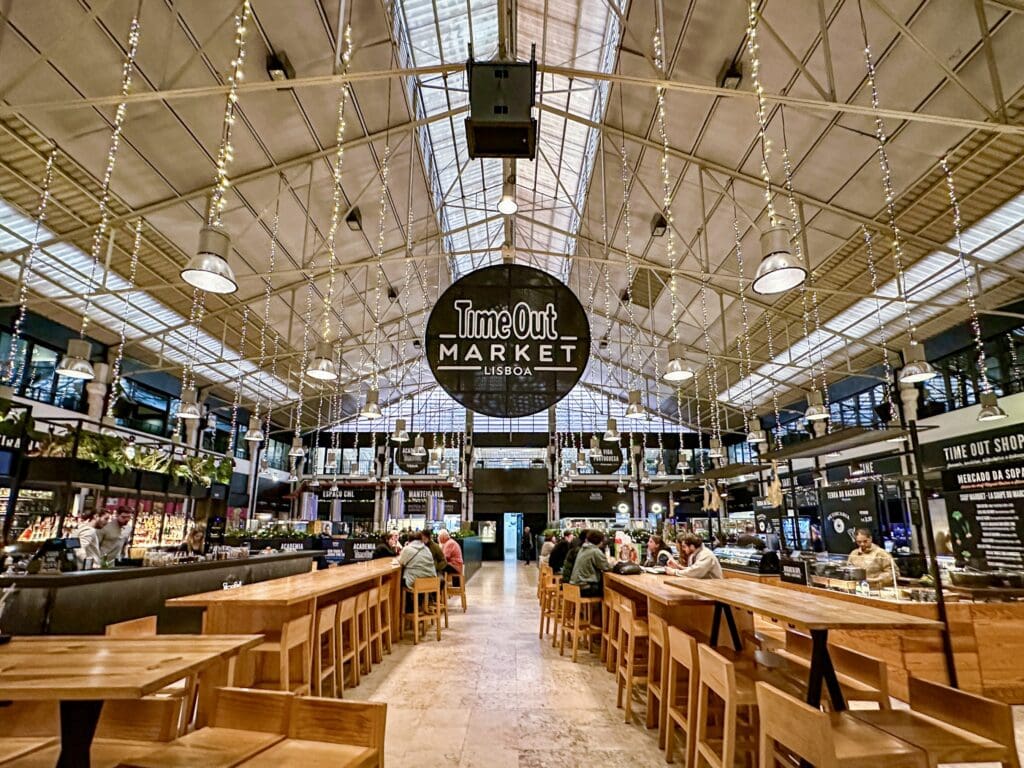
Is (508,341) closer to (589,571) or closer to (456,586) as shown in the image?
(589,571)

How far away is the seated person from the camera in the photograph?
595 centimetres

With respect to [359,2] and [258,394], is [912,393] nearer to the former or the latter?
[359,2]

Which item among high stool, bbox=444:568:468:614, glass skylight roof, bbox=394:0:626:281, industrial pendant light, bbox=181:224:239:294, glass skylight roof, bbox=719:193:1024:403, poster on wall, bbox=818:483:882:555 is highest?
glass skylight roof, bbox=394:0:626:281

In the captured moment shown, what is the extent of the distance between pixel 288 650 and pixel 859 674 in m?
3.40

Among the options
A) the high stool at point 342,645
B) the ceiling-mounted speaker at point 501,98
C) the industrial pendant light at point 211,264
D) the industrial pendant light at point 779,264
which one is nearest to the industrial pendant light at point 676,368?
the industrial pendant light at point 779,264

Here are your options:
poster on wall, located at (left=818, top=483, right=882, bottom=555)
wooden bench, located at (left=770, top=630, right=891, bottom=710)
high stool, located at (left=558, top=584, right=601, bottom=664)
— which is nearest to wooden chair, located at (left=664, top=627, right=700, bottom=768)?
wooden bench, located at (left=770, top=630, right=891, bottom=710)

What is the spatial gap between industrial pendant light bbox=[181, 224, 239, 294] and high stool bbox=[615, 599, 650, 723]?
12.0ft

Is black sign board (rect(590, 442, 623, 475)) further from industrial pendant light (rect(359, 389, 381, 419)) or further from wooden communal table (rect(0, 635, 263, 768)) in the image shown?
wooden communal table (rect(0, 635, 263, 768))

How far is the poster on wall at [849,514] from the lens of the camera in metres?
9.77

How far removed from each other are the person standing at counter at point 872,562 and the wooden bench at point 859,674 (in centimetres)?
321

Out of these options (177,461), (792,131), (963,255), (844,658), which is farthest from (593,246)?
(844,658)

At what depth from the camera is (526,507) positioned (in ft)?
77.4

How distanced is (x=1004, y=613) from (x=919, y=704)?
3.17m

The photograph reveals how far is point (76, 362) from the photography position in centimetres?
717
